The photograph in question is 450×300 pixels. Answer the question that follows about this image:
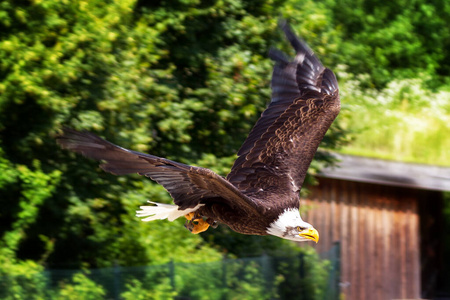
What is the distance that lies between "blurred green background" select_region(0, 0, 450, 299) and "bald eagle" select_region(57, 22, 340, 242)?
1.89 m

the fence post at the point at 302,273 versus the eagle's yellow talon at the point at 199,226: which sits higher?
the eagle's yellow talon at the point at 199,226

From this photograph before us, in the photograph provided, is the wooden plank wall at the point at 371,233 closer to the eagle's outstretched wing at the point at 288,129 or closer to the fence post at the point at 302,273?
the fence post at the point at 302,273

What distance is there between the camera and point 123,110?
28.1 feet

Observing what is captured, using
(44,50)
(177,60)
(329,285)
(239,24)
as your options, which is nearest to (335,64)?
(239,24)

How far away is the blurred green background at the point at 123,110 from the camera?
8078 mm

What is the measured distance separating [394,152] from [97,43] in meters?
5.76

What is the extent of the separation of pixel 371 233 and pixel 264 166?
18.4 ft

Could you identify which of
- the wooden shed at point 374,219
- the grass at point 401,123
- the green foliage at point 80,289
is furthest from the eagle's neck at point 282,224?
the grass at point 401,123

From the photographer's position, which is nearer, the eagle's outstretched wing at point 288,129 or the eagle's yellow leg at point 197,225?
the eagle's yellow leg at point 197,225

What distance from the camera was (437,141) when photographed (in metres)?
12.9

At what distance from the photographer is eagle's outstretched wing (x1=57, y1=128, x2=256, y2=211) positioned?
466 cm

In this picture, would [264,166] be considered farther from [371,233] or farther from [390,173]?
[371,233]

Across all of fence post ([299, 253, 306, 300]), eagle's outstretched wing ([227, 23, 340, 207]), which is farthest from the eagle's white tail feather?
fence post ([299, 253, 306, 300])

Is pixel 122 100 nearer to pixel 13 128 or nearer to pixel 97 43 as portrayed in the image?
pixel 97 43
